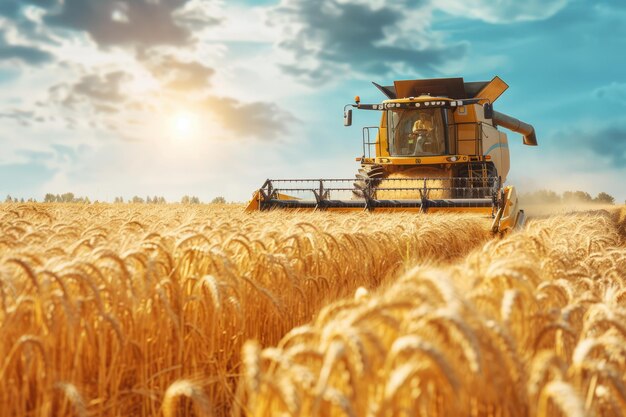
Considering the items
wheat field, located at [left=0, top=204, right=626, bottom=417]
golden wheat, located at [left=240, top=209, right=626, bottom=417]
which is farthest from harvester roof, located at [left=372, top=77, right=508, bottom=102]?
golden wheat, located at [left=240, top=209, right=626, bottom=417]

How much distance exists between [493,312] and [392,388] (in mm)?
941


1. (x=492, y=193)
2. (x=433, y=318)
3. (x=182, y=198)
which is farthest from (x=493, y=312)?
(x=182, y=198)

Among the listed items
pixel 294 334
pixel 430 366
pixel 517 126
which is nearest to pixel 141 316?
pixel 294 334

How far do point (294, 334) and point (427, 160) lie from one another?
12.9 meters

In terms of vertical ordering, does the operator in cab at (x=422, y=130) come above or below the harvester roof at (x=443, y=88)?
below

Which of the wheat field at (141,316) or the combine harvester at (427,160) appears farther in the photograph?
the combine harvester at (427,160)

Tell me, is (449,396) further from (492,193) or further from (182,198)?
(182,198)

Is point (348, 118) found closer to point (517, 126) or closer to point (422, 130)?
point (422, 130)

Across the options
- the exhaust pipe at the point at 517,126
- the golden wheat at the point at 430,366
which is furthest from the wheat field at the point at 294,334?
the exhaust pipe at the point at 517,126

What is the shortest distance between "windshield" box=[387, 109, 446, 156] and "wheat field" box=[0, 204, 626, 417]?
9.22 meters

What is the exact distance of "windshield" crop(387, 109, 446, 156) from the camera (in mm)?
14680

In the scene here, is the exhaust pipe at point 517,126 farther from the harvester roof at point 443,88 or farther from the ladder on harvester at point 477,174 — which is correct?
the ladder on harvester at point 477,174

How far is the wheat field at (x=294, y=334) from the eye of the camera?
1725 mm

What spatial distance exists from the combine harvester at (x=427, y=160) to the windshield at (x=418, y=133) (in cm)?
2
